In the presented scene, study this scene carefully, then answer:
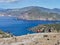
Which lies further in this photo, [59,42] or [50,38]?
[50,38]

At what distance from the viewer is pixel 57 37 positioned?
831 centimetres

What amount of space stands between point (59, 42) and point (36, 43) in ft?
2.59

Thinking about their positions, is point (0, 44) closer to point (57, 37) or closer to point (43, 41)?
point (43, 41)

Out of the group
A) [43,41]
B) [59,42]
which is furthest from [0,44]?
[59,42]

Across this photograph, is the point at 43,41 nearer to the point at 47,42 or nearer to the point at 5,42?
the point at 47,42

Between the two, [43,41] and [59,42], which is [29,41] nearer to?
[43,41]

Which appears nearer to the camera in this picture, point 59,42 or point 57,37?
point 59,42

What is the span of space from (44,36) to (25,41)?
43.3 inches

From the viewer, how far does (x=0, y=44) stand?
759 centimetres

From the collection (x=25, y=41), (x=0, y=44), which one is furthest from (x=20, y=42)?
(x=0, y=44)

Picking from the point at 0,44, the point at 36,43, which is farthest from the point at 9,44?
the point at 36,43

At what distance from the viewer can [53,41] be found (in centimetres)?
773

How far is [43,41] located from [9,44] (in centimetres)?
117

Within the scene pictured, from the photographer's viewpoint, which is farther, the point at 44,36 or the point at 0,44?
the point at 44,36
